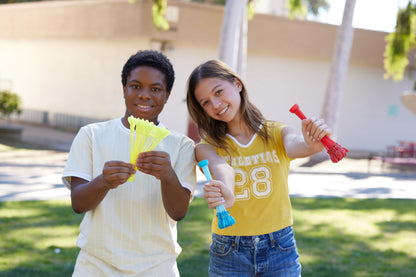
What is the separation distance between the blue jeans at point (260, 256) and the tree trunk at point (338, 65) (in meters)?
12.1

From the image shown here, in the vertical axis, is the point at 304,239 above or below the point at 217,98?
below

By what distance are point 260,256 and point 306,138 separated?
63cm

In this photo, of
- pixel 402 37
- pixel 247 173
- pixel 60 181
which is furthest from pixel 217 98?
pixel 402 37

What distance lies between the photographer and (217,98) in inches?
108

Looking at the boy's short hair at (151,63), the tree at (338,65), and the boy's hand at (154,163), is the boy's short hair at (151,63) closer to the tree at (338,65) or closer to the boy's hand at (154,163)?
the boy's hand at (154,163)

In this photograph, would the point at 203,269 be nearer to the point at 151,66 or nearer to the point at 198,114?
the point at 198,114

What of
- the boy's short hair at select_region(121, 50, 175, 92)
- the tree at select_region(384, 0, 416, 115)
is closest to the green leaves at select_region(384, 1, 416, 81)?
the tree at select_region(384, 0, 416, 115)

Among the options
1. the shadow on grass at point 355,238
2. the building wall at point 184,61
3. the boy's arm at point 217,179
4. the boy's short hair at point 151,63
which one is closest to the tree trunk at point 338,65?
the building wall at point 184,61

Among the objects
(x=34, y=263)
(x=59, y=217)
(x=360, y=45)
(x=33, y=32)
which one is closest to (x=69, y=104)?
(x=33, y=32)

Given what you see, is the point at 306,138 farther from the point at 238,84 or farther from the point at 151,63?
the point at 151,63

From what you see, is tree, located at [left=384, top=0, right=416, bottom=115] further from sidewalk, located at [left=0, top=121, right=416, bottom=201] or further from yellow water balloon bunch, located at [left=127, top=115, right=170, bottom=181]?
yellow water balloon bunch, located at [left=127, top=115, right=170, bottom=181]

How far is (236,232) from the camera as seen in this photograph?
2719 mm

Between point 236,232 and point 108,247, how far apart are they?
2.27 feet

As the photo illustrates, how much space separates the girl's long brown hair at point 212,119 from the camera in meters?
2.78
